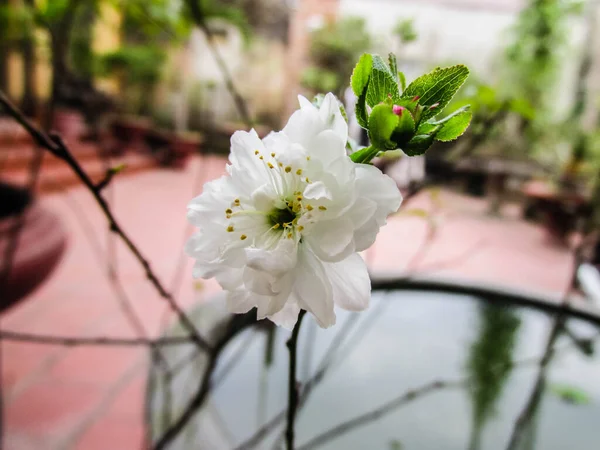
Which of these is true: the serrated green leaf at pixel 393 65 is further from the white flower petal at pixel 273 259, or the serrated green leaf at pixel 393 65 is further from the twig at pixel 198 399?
the twig at pixel 198 399

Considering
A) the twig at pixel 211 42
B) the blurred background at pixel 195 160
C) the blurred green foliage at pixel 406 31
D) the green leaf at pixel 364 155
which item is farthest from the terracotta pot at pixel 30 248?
the green leaf at pixel 364 155

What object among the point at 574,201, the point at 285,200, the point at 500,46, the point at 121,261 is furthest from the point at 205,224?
the point at 500,46

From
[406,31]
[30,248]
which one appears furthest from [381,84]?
[30,248]

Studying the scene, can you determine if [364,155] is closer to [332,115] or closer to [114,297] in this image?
[332,115]

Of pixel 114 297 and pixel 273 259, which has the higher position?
pixel 273 259

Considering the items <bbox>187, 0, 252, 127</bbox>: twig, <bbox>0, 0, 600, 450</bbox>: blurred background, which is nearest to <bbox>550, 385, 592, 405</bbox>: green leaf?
<bbox>0, 0, 600, 450</bbox>: blurred background

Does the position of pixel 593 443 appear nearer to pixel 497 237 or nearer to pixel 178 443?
pixel 178 443

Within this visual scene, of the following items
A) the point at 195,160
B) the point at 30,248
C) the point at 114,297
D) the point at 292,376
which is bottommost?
the point at 195,160
